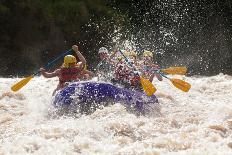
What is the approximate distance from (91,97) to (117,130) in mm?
1409

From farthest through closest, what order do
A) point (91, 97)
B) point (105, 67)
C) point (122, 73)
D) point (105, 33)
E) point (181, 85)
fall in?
point (105, 33)
point (105, 67)
point (122, 73)
point (181, 85)
point (91, 97)

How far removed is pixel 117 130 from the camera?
273 inches

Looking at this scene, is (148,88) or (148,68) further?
(148,68)

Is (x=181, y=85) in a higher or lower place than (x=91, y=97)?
higher

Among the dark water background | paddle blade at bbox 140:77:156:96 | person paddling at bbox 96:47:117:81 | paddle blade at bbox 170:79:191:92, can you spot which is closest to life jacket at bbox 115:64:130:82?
person paddling at bbox 96:47:117:81

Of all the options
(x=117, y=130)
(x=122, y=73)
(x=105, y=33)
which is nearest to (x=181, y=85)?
(x=122, y=73)

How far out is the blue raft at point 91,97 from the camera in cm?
819

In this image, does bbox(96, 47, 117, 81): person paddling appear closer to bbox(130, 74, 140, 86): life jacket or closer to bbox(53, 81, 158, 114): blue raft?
bbox(130, 74, 140, 86): life jacket

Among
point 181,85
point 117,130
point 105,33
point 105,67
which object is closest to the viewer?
point 117,130

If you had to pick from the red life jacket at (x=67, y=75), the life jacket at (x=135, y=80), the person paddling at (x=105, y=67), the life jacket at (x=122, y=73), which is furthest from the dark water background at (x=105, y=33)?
the life jacket at (x=135, y=80)

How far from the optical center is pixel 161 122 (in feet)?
24.7

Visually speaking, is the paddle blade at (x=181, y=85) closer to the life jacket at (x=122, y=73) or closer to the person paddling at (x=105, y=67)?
the life jacket at (x=122, y=73)

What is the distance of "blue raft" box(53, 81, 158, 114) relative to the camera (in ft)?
26.9

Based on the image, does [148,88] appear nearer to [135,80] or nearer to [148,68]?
A: [135,80]
